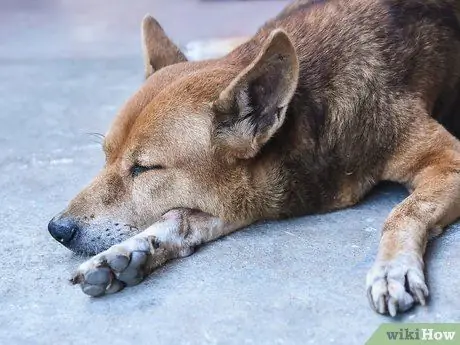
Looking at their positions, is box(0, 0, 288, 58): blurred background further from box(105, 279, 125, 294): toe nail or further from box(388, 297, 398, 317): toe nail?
box(388, 297, 398, 317): toe nail

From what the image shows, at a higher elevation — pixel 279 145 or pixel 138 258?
pixel 279 145

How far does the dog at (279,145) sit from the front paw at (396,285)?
0.10 ft

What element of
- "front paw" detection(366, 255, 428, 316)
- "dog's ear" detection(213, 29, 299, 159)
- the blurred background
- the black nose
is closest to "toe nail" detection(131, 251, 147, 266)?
the black nose

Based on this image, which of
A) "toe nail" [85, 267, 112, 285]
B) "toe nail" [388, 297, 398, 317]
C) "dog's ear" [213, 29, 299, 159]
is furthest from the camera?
"dog's ear" [213, 29, 299, 159]

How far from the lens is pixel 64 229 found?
8.46 feet

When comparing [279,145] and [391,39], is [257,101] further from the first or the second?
[391,39]

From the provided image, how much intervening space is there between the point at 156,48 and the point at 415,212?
4.05ft

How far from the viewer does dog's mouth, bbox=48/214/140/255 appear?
258cm

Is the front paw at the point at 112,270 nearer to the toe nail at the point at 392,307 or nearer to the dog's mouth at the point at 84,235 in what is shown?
the dog's mouth at the point at 84,235

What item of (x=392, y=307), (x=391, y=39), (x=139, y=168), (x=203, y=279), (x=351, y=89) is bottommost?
(x=203, y=279)

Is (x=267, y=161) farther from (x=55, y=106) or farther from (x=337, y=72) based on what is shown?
(x=55, y=106)

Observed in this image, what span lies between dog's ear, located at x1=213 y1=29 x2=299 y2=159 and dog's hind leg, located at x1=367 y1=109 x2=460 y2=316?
0.52m

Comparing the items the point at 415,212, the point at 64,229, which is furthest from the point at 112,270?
the point at 415,212

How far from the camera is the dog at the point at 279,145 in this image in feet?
8.36
